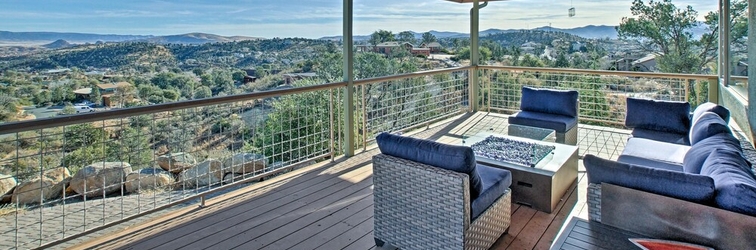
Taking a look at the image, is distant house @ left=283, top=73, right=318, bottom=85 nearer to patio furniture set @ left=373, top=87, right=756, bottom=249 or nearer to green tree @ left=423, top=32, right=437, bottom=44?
green tree @ left=423, top=32, right=437, bottom=44

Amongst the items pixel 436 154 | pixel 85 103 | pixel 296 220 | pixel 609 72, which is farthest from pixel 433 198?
pixel 609 72

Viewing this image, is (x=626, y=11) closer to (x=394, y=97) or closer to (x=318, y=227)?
(x=394, y=97)

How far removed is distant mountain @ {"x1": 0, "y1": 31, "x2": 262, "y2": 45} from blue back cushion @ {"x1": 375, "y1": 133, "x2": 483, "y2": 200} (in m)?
3.30

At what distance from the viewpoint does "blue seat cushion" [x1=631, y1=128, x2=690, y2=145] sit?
3734 millimetres

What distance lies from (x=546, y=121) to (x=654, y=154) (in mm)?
1395

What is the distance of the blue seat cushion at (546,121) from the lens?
4453 millimetres

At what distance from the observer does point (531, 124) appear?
→ 15.2 feet

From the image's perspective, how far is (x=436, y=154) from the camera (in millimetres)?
2166

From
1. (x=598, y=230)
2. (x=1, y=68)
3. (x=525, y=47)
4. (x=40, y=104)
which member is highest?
(x=525, y=47)

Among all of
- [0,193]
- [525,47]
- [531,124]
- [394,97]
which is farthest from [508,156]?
[525,47]

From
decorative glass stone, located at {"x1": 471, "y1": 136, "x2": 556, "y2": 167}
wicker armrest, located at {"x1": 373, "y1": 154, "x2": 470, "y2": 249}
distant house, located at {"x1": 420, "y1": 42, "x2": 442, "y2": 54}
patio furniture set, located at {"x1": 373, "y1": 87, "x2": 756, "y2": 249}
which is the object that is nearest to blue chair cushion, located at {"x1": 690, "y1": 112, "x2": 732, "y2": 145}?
patio furniture set, located at {"x1": 373, "y1": 87, "x2": 756, "y2": 249}

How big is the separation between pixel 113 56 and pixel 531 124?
14.1 ft

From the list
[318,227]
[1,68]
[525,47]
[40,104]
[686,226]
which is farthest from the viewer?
[525,47]

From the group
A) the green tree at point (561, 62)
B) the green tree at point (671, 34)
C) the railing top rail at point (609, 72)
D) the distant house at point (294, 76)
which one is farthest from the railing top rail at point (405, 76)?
the green tree at point (671, 34)
